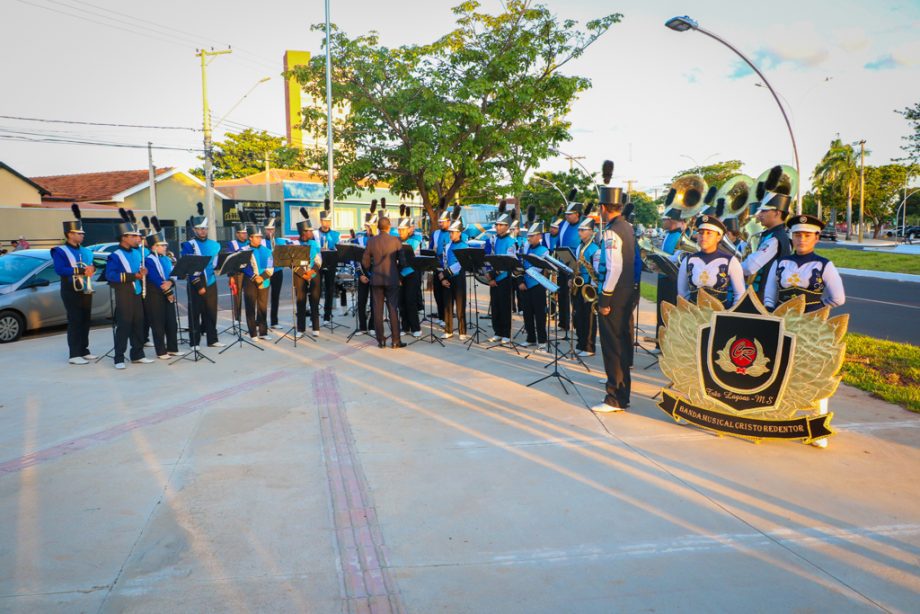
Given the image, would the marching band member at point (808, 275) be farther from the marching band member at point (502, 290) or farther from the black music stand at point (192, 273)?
the black music stand at point (192, 273)

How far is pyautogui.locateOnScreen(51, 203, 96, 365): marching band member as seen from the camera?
9.43 m

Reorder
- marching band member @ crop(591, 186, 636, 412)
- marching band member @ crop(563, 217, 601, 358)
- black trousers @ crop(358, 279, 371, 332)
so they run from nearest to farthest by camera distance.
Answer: marching band member @ crop(591, 186, 636, 412) < marching band member @ crop(563, 217, 601, 358) < black trousers @ crop(358, 279, 371, 332)

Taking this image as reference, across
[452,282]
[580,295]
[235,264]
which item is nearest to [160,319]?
[235,264]

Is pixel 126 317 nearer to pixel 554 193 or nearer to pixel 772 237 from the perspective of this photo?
pixel 772 237

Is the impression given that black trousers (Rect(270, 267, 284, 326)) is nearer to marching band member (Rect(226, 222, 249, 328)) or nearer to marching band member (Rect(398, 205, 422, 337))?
marching band member (Rect(226, 222, 249, 328))

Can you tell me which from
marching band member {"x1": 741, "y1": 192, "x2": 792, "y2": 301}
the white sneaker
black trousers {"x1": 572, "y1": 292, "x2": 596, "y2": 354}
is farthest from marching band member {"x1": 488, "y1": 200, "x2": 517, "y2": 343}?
marching band member {"x1": 741, "y1": 192, "x2": 792, "y2": 301}

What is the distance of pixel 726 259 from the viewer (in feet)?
20.6

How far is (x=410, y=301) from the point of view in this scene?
1184 cm

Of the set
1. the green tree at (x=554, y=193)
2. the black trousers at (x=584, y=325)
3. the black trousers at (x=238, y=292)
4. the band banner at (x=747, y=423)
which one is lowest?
the band banner at (x=747, y=423)

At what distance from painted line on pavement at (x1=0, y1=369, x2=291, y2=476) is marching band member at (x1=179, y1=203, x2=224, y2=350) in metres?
2.57

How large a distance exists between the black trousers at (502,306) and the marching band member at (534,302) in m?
0.26

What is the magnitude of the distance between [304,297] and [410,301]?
2160mm

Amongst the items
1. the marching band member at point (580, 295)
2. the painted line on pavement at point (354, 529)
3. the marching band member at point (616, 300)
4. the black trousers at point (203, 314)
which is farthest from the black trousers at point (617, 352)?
the black trousers at point (203, 314)

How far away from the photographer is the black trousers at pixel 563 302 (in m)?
11.0
